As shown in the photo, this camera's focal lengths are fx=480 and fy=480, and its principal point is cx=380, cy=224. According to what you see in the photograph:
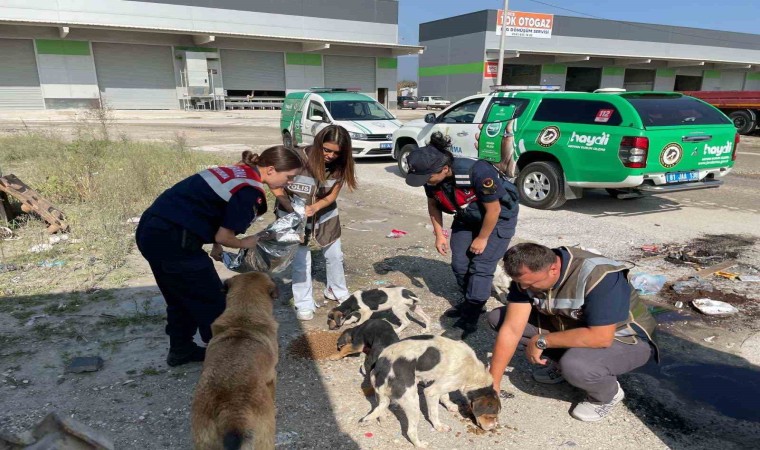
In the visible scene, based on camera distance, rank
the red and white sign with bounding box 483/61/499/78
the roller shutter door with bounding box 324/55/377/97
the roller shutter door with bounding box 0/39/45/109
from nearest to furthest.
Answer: the roller shutter door with bounding box 0/39/45/109
the roller shutter door with bounding box 324/55/377/97
the red and white sign with bounding box 483/61/499/78

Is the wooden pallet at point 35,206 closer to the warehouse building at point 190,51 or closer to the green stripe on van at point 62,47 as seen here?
the warehouse building at point 190,51

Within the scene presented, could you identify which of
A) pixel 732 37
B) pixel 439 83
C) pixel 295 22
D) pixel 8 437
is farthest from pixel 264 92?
pixel 732 37

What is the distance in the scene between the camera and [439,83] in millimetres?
47375

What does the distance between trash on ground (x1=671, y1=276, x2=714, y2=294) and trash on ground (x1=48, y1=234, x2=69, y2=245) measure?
706cm

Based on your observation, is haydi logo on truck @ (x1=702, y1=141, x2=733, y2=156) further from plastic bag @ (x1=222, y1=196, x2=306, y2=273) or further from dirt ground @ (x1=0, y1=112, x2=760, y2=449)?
plastic bag @ (x1=222, y1=196, x2=306, y2=273)

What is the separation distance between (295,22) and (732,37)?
145 feet

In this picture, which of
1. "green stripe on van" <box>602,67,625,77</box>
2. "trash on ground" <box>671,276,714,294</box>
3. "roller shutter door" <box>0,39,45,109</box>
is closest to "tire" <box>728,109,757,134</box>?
"trash on ground" <box>671,276,714,294</box>

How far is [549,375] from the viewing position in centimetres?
343

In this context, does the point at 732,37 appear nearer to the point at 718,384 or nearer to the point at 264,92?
the point at 264,92

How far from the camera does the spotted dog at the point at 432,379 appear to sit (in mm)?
2773

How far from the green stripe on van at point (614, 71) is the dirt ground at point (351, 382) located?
47078 millimetres

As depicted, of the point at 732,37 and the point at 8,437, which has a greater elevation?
the point at 732,37

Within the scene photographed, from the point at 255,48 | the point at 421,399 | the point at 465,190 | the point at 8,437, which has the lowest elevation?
the point at 421,399

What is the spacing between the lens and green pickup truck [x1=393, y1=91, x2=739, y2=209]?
6918 millimetres
